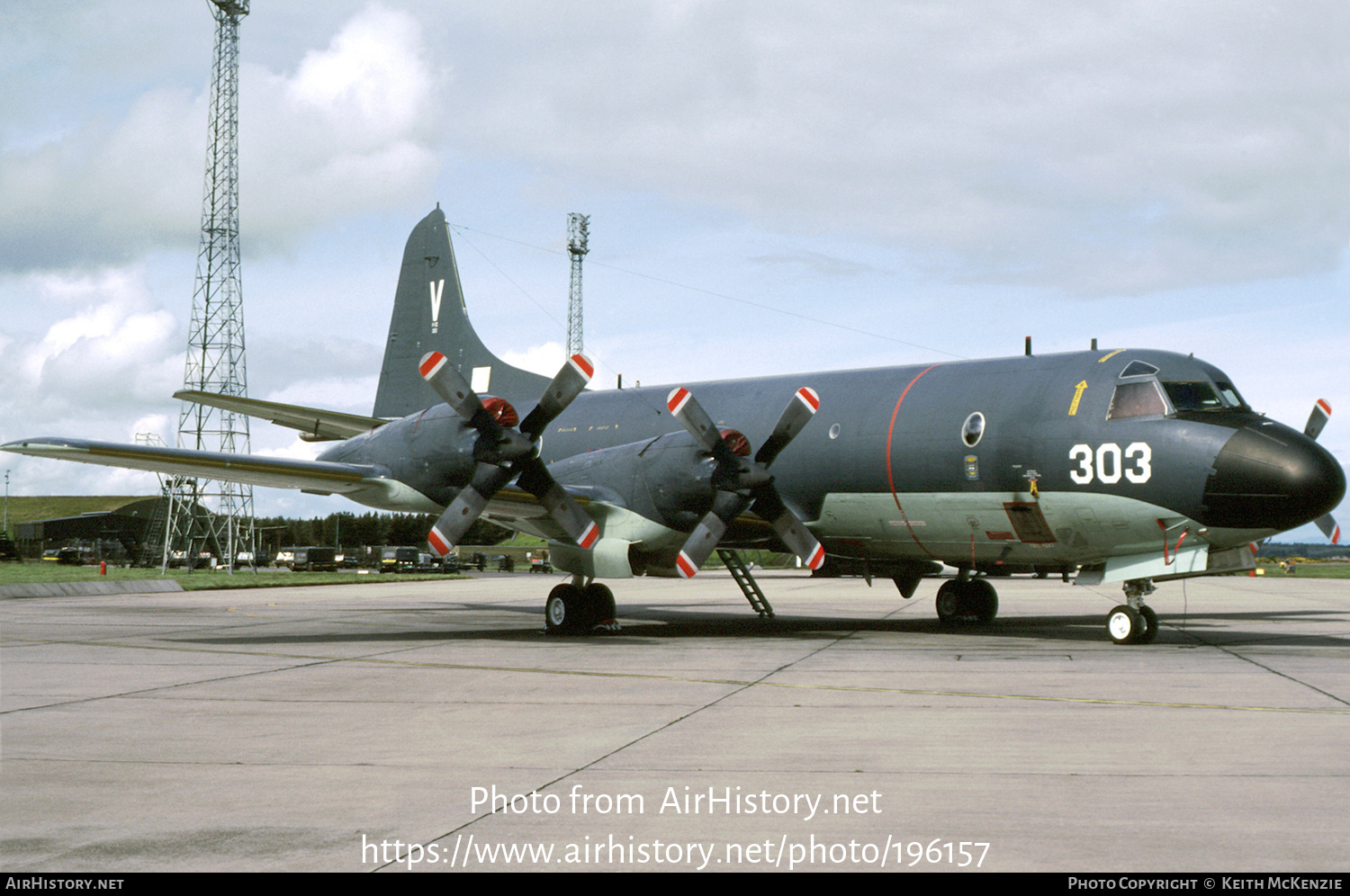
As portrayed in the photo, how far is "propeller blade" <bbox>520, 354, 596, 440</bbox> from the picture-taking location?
1820cm

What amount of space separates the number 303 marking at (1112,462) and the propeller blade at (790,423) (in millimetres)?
3982

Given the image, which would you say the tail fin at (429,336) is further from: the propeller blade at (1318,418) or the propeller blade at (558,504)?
the propeller blade at (1318,418)

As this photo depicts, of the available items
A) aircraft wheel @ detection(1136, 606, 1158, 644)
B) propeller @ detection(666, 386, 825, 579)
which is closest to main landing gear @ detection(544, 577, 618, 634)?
propeller @ detection(666, 386, 825, 579)

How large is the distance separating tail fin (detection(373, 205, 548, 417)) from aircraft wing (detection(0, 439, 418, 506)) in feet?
23.0

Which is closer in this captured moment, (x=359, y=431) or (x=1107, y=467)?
(x=1107, y=467)

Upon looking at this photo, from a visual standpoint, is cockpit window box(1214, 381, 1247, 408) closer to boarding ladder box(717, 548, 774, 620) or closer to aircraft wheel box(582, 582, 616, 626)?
boarding ladder box(717, 548, 774, 620)

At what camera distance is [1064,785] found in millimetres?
7199

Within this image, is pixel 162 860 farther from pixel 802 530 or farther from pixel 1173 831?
pixel 802 530

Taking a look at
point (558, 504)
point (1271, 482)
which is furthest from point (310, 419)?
point (1271, 482)

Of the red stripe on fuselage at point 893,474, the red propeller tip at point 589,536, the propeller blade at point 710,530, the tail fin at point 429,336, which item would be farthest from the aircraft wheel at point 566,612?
the tail fin at point 429,336

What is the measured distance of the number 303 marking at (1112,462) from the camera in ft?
53.3

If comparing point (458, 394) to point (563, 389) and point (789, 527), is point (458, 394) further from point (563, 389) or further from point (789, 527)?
point (789, 527)

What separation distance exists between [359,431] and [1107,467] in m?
14.5

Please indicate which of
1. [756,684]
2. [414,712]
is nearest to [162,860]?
[414,712]
